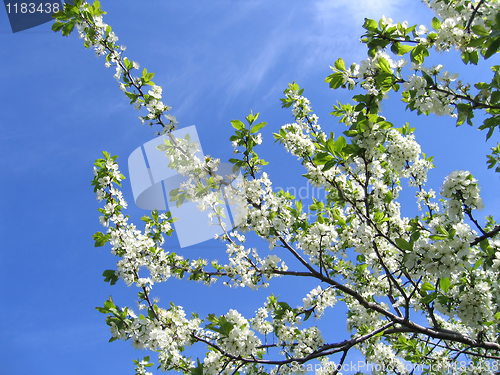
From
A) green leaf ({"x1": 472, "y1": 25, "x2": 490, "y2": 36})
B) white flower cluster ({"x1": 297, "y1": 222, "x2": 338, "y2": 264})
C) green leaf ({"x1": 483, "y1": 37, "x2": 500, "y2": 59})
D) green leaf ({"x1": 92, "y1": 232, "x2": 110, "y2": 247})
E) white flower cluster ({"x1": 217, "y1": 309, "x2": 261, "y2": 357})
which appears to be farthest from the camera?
green leaf ({"x1": 92, "y1": 232, "x2": 110, "y2": 247})

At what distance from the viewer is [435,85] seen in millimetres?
2637

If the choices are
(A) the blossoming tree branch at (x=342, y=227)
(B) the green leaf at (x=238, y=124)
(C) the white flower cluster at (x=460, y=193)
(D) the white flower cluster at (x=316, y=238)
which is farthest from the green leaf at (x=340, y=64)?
(D) the white flower cluster at (x=316, y=238)

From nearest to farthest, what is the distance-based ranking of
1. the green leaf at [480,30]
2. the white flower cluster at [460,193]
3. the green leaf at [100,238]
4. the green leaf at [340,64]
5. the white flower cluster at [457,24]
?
the green leaf at [480,30]
the white flower cluster at [457,24]
the white flower cluster at [460,193]
the green leaf at [340,64]
the green leaf at [100,238]

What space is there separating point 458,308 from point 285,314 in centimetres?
200

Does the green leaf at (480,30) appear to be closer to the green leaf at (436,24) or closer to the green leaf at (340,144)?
the green leaf at (436,24)

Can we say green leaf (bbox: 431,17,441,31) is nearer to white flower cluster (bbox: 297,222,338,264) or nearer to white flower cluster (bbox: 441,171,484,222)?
white flower cluster (bbox: 441,171,484,222)

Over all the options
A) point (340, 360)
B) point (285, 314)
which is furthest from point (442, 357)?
point (285, 314)

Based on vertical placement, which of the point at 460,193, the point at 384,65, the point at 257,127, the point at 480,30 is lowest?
the point at 460,193

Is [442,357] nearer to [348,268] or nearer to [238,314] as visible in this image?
[348,268]

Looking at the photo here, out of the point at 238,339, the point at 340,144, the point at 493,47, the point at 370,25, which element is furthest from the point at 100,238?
the point at 493,47

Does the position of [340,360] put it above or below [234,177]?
below

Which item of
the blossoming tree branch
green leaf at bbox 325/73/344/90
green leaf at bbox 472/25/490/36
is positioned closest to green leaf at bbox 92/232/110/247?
the blossoming tree branch

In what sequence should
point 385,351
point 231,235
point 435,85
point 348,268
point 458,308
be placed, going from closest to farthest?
point 435,85, point 458,308, point 231,235, point 348,268, point 385,351

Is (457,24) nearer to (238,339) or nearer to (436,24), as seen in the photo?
(436,24)
